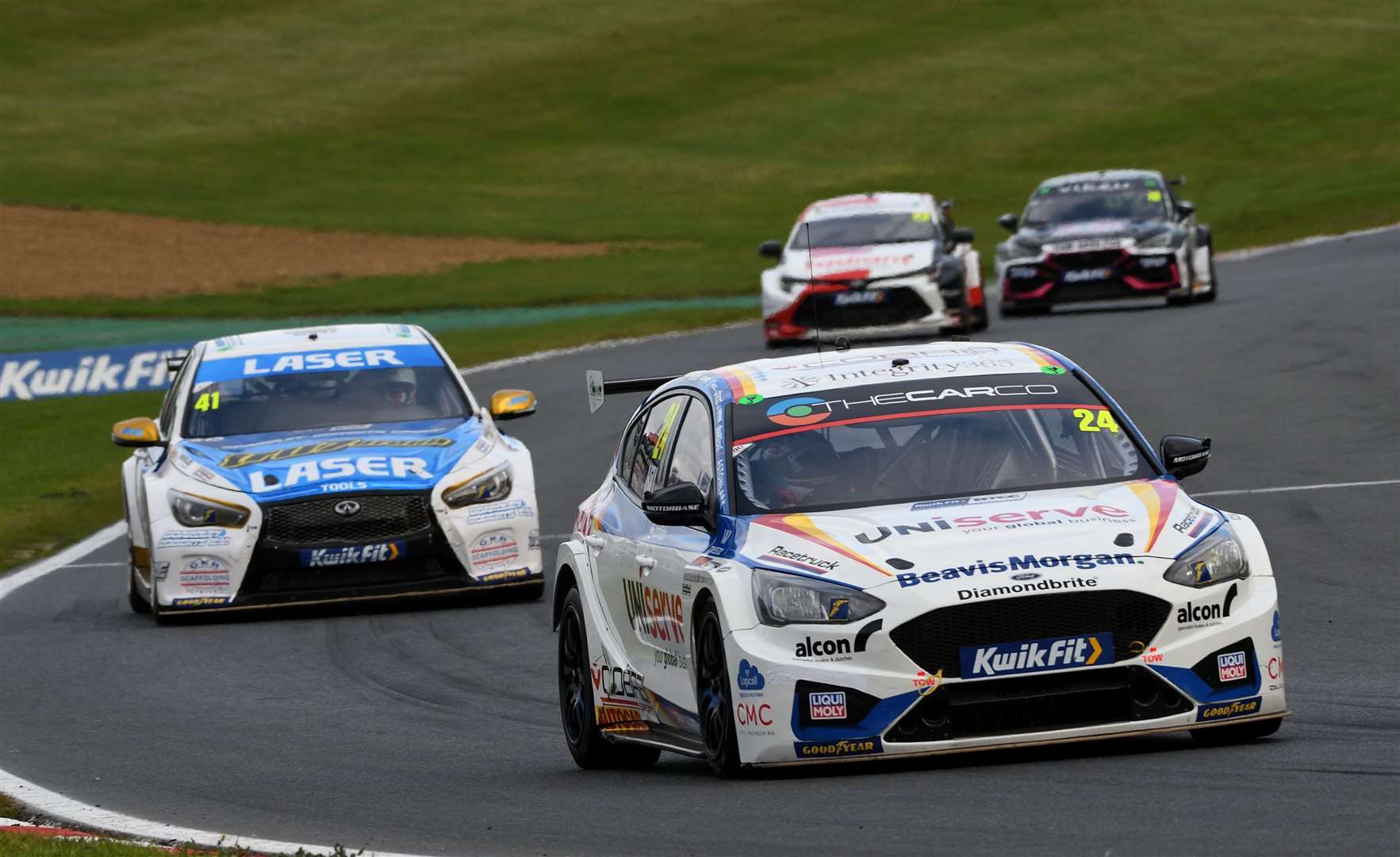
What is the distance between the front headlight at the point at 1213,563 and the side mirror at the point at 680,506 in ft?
4.98

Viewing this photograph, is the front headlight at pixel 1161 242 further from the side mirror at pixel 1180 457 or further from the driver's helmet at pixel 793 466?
the driver's helmet at pixel 793 466

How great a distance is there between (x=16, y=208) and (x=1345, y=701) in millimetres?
47802

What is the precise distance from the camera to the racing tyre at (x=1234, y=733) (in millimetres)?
8016

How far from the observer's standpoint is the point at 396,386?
1523 cm

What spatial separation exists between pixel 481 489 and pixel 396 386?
1346 mm

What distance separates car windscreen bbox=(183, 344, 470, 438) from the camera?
14898 millimetres

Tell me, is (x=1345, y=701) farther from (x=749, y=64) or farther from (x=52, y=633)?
(x=749, y=64)

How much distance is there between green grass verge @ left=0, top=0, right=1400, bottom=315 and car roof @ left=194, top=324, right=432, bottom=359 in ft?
86.8

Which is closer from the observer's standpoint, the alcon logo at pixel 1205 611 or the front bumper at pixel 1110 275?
the alcon logo at pixel 1205 611

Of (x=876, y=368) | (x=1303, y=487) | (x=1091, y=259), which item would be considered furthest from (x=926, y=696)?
(x=1091, y=259)

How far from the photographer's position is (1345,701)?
358 inches

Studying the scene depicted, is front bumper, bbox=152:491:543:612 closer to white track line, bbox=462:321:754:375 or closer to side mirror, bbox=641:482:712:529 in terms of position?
side mirror, bbox=641:482:712:529

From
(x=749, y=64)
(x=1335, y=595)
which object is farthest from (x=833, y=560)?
(x=749, y=64)

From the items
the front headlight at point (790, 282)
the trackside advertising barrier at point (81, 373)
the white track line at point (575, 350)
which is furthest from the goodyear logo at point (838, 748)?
the trackside advertising barrier at point (81, 373)
